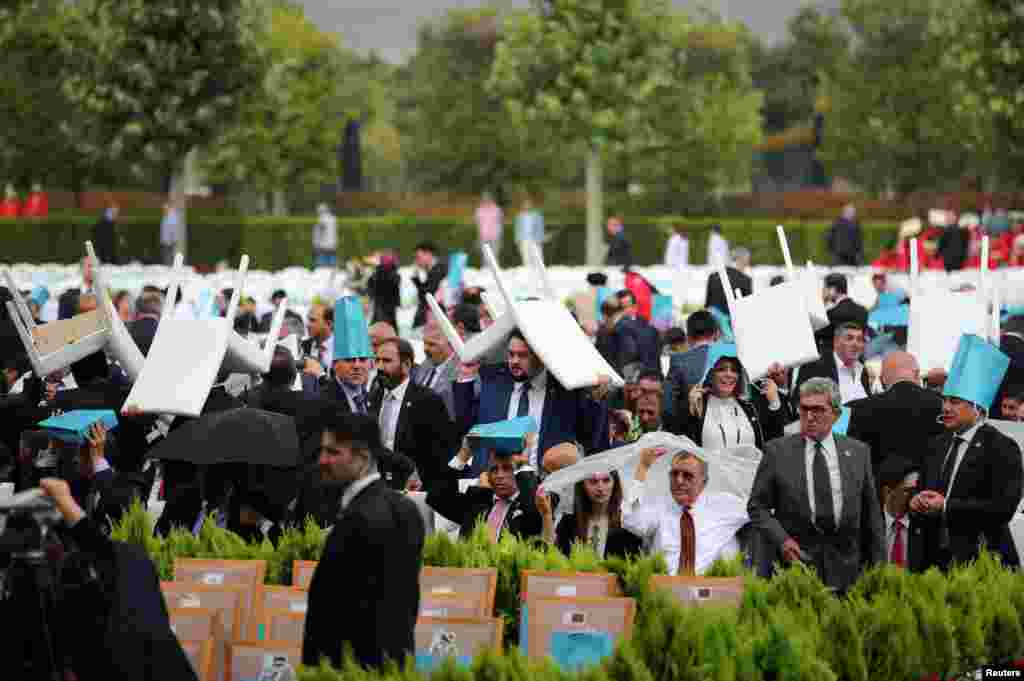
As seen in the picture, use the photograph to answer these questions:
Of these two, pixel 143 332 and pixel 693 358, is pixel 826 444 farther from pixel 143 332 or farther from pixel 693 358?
pixel 143 332

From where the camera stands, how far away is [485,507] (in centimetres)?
1164

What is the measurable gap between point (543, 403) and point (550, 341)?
334 millimetres

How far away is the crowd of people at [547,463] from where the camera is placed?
8469 mm

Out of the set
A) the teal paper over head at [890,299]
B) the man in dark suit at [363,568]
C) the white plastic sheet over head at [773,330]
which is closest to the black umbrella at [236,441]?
the man in dark suit at [363,568]

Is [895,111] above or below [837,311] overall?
above

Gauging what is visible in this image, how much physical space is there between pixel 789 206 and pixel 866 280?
47.0 m

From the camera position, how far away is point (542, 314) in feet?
43.8

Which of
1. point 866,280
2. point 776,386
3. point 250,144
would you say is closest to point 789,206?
point 250,144

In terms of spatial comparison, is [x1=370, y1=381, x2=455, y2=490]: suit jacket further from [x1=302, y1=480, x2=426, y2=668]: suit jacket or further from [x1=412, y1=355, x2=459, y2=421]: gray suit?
[x1=302, y1=480, x2=426, y2=668]: suit jacket

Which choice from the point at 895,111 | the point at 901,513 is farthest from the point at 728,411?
the point at 895,111

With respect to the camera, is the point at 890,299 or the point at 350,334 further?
the point at 890,299

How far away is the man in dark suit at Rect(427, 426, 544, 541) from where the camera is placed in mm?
11438

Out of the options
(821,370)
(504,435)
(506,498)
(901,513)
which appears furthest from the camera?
(821,370)

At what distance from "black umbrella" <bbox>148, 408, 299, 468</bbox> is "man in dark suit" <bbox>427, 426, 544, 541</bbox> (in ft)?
2.93
